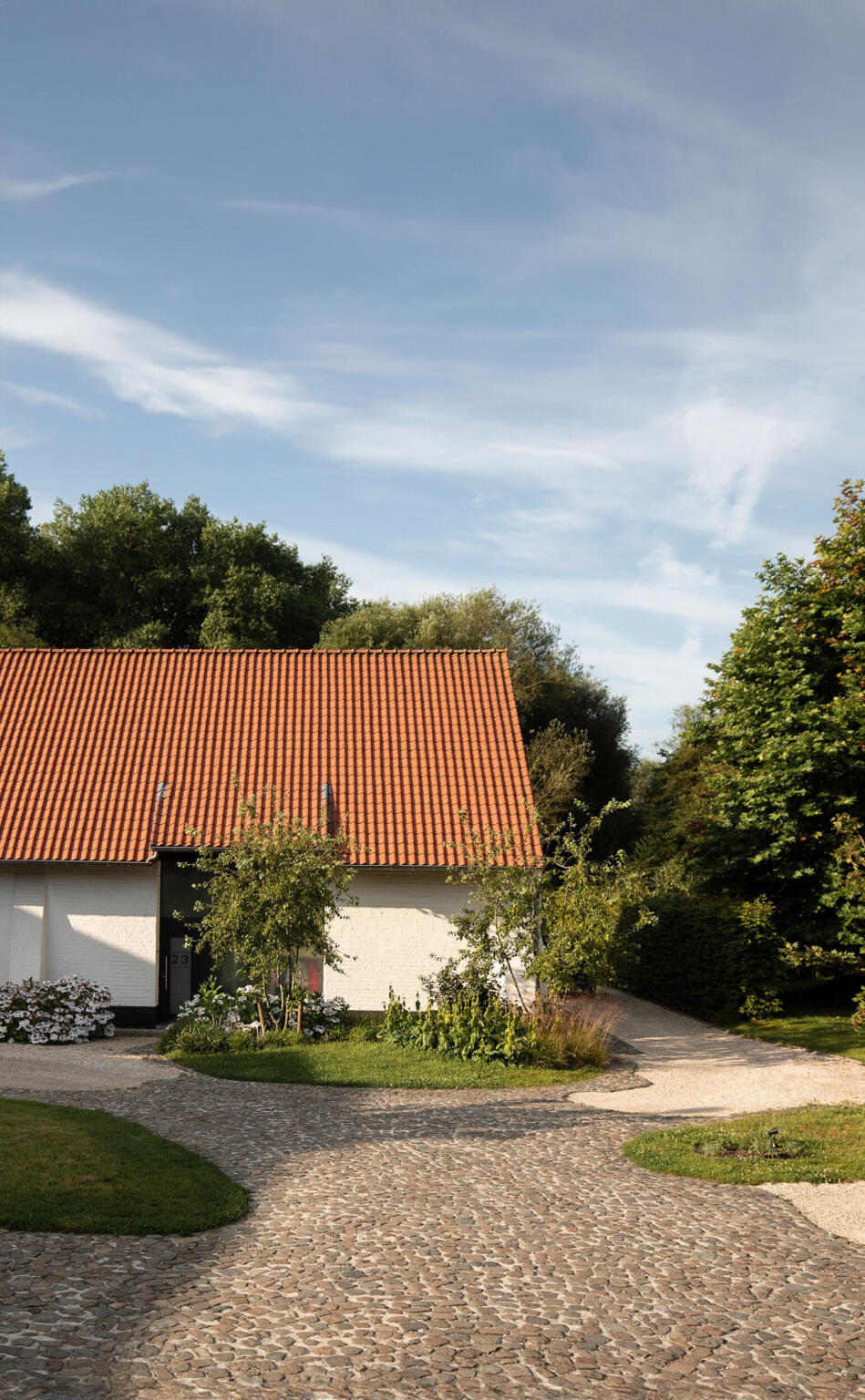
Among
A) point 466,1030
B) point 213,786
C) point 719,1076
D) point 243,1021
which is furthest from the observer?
point 213,786

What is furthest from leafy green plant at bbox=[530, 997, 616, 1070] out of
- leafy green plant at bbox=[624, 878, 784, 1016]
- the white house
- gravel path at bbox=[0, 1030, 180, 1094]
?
leafy green plant at bbox=[624, 878, 784, 1016]

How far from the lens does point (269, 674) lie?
77.7 ft

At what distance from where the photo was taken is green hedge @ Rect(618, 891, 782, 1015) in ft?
74.4

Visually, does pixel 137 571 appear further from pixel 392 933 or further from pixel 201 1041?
pixel 201 1041

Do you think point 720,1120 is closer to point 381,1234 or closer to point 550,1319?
point 381,1234

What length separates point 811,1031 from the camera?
20781mm

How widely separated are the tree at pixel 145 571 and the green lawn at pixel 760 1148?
3018cm

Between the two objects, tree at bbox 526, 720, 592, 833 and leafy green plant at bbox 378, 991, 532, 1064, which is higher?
tree at bbox 526, 720, 592, 833

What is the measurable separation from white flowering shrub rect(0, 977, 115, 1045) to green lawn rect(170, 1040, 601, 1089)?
234cm

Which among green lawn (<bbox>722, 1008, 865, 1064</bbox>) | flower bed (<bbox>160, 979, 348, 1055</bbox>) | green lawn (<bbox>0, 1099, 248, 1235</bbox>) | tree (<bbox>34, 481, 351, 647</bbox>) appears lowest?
green lawn (<bbox>722, 1008, 865, 1064</bbox>)

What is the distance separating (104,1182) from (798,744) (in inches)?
703

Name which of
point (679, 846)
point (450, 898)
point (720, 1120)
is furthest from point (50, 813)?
point (679, 846)

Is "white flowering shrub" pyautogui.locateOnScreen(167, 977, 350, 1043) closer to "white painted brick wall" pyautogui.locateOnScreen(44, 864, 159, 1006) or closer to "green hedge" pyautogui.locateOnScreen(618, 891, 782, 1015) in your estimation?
"white painted brick wall" pyautogui.locateOnScreen(44, 864, 159, 1006)

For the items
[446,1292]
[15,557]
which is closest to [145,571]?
[15,557]
